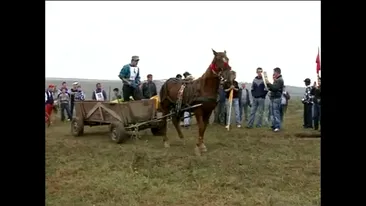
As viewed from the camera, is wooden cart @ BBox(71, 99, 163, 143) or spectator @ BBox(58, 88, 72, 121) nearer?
wooden cart @ BBox(71, 99, 163, 143)

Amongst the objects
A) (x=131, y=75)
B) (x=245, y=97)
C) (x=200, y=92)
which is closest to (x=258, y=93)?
(x=245, y=97)

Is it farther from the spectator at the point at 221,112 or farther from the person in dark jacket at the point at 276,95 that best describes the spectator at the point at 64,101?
the person in dark jacket at the point at 276,95

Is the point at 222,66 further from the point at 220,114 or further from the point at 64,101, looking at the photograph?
the point at 64,101

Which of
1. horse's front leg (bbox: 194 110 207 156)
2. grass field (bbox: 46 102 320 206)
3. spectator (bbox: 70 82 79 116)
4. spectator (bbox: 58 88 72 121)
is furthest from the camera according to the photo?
spectator (bbox: 70 82 79 116)

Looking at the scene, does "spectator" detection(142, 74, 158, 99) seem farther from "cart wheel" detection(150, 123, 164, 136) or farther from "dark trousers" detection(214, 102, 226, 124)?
"cart wheel" detection(150, 123, 164, 136)

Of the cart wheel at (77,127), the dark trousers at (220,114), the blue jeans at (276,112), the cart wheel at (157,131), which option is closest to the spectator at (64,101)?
the cart wheel at (77,127)

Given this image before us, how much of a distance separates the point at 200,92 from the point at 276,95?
187 inches

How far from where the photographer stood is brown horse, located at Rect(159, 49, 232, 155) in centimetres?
871

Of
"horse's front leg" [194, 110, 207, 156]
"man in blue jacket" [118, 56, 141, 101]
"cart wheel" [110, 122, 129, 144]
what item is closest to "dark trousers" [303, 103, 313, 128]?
"man in blue jacket" [118, 56, 141, 101]

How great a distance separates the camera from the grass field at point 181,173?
5.96 meters

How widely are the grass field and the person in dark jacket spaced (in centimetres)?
245
